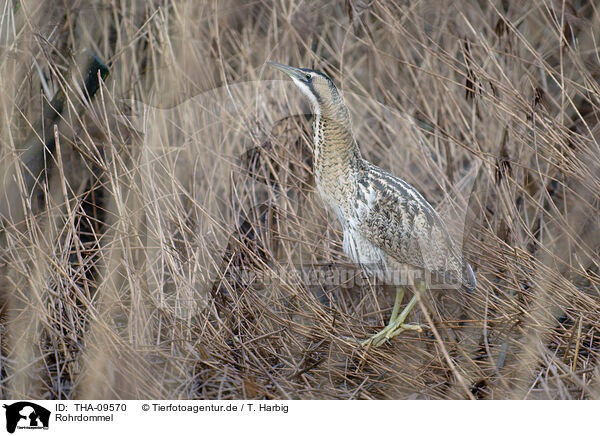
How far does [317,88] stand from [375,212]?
43 cm

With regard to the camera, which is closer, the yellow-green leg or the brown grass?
the brown grass

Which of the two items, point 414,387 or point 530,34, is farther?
point 530,34

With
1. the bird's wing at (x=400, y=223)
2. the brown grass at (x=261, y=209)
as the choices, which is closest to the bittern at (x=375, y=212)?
the bird's wing at (x=400, y=223)

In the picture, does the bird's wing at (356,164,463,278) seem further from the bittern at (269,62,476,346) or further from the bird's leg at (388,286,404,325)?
the bird's leg at (388,286,404,325)

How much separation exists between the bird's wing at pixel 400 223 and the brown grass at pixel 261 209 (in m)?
0.23

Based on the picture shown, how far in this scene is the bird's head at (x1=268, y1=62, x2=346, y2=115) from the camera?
162 cm

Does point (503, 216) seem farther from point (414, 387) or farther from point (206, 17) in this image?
point (206, 17)

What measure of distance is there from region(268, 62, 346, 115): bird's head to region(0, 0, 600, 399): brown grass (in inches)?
15.9

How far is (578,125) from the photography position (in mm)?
2193

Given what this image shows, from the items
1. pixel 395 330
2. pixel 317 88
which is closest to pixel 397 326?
pixel 395 330

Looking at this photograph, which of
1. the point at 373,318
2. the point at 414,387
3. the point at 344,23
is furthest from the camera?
the point at 344,23
